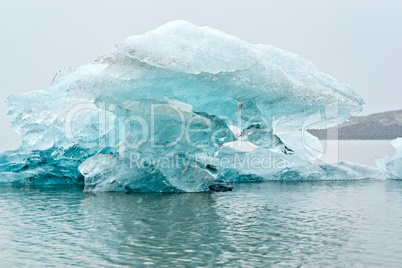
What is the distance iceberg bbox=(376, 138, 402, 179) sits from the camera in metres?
20.0

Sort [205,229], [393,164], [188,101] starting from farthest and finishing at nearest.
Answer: [393,164] → [188,101] → [205,229]

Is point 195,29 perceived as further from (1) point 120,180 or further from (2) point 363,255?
(2) point 363,255

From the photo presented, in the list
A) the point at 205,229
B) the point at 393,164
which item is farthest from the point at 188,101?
the point at 393,164

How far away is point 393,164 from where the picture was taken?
66.6 feet

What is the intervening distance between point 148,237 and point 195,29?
7149 mm

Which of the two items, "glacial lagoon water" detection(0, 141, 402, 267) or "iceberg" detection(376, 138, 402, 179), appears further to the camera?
"iceberg" detection(376, 138, 402, 179)

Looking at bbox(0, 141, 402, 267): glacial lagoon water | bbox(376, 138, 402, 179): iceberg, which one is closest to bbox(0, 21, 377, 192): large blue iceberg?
bbox(0, 141, 402, 267): glacial lagoon water

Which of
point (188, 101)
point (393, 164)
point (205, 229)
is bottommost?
point (205, 229)

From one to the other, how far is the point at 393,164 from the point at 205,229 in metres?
12.2

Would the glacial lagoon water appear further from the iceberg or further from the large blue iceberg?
the iceberg

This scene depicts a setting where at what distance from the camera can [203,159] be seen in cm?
1686

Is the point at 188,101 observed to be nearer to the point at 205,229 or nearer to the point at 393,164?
the point at 205,229

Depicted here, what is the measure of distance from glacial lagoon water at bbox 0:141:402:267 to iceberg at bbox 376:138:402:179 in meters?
3.92

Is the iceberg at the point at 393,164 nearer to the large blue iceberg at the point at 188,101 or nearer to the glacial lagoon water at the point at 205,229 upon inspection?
the large blue iceberg at the point at 188,101
